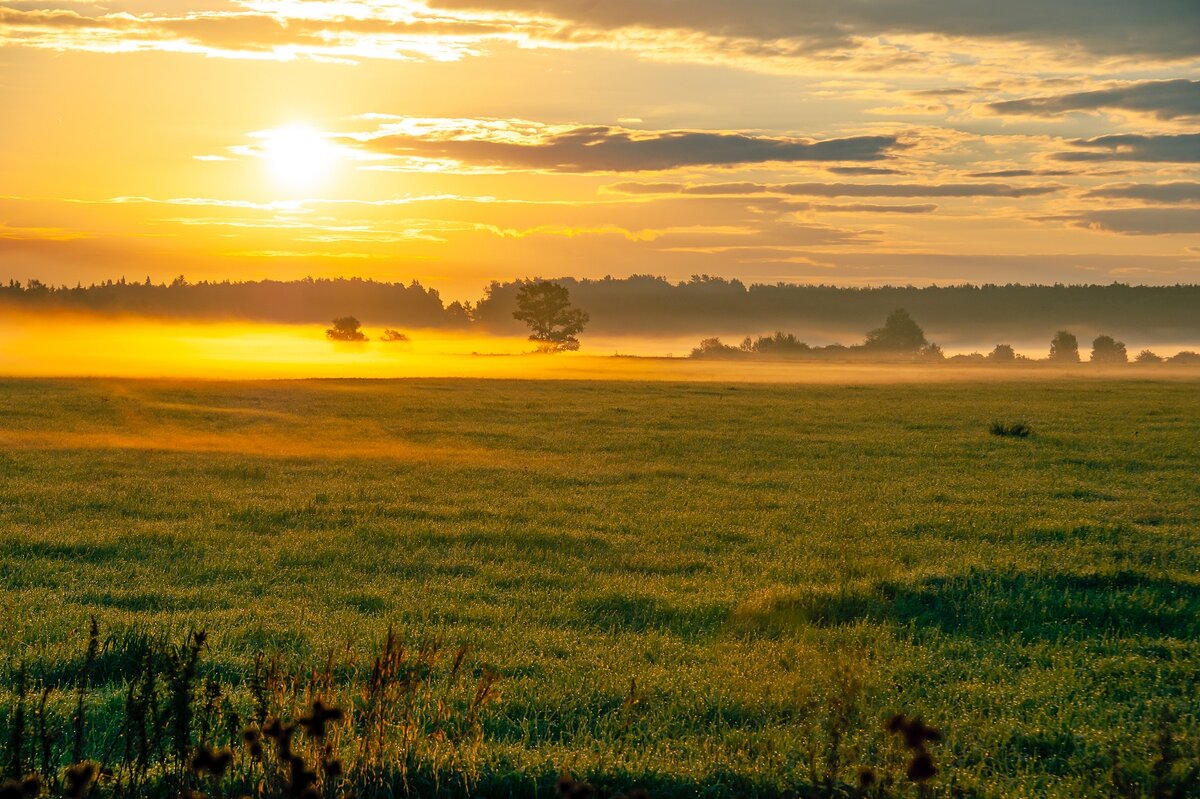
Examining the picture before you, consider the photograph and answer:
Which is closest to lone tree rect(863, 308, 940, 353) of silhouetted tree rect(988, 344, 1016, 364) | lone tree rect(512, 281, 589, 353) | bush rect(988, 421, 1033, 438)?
silhouetted tree rect(988, 344, 1016, 364)

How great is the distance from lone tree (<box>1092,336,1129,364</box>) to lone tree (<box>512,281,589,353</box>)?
69.2 meters

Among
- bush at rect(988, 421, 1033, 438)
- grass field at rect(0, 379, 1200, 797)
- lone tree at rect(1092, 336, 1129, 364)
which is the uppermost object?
lone tree at rect(1092, 336, 1129, 364)

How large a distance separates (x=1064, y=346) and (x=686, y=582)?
147 metres

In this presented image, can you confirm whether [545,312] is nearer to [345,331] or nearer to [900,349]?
[345,331]

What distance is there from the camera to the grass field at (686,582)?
851 centimetres

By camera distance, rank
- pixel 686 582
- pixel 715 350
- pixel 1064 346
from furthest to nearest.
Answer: pixel 1064 346 < pixel 715 350 < pixel 686 582

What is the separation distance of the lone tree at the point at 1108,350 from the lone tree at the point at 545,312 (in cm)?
6921

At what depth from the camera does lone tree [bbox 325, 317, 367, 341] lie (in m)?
119

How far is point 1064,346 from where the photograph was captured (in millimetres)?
147000

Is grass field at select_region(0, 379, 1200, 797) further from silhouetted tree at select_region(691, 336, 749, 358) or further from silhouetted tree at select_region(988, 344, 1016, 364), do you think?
silhouetted tree at select_region(988, 344, 1016, 364)

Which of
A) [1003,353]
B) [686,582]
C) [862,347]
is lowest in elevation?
[686,582]

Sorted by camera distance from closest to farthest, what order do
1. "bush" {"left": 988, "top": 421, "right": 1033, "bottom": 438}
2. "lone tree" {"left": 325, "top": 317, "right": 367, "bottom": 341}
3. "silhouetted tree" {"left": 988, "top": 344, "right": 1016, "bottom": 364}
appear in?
"bush" {"left": 988, "top": 421, "right": 1033, "bottom": 438} < "lone tree" {"left": 325, "top": 317, "right": 367, "bottom": 341} < "silhouetted tree" {"left": 988, "top": 344, "right": 1016, "bottom": 364}

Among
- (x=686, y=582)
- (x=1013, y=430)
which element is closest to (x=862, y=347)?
(x=1013, y=430)

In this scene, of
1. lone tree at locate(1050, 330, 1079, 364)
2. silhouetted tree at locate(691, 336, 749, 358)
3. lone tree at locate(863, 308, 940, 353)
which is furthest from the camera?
lone tree at locate(863, 308, 940, 353)
